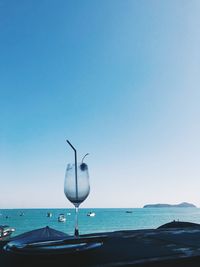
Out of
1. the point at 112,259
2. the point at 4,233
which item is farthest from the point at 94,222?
the point at 112,259

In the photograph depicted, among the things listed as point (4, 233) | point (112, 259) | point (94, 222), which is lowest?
point (4, 233)

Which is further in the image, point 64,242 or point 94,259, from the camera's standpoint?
point 64,242

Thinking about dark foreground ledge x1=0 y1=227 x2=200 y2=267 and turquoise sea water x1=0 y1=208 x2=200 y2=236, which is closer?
dark foreground ledge x1=0 y1=227 x2=200 y2=267

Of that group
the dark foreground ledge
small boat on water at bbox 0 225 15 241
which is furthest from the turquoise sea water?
the dark foreground ledge

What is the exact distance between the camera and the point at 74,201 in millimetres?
1387

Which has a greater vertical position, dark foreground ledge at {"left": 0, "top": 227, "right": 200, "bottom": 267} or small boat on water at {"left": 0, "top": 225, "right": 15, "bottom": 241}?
dark foreground ledge at {"left": 0, "top": 227, "right": 200, "bottom": 267}

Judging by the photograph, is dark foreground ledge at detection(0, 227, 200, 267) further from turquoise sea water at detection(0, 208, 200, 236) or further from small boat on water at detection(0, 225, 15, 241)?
turquoise sea water at detection(0, 208, 200, 236)

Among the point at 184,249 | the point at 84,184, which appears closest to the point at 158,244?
the point at 184,249

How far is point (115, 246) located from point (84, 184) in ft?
1.55

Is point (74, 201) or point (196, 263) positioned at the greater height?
point (74, 201)

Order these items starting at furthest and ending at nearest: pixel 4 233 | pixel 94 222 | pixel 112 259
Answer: pixel 94 222, pixel 4 233, pixel 112 259

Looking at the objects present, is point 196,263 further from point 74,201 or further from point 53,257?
point 74,201

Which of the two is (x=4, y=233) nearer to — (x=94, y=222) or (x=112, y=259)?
(x=112, y=259)

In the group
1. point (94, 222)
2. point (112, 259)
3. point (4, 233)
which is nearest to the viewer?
point (112, 259)
